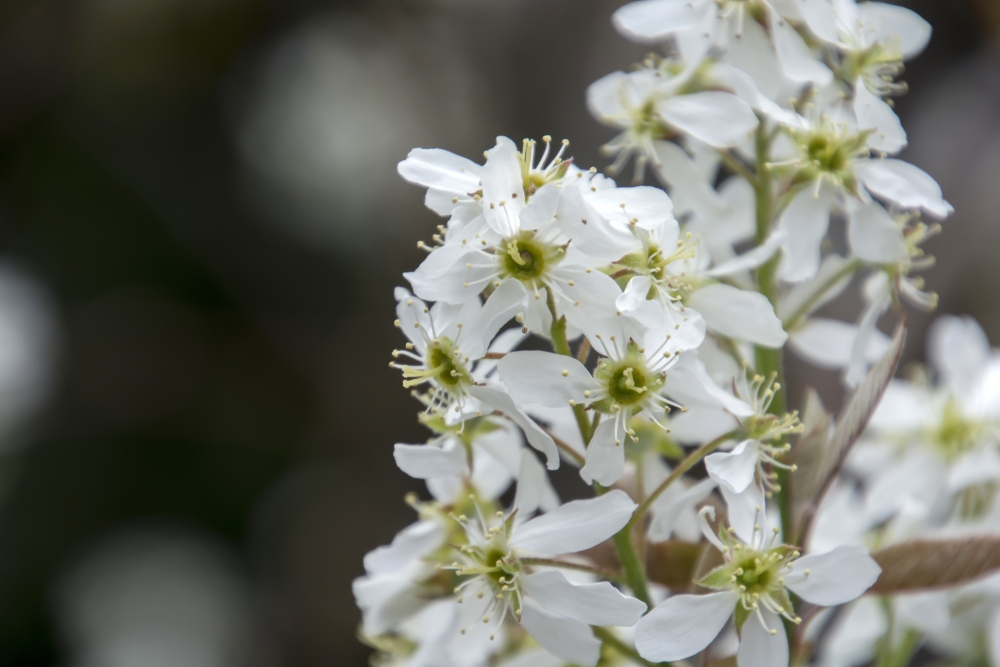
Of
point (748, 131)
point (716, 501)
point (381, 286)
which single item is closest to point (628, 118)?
point (748, 131)

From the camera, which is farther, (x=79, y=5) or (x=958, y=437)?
(x=79, y=5)

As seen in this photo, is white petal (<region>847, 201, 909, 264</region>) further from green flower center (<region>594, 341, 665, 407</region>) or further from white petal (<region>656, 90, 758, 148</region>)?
green flower center (<region>594, 341, 665, 407</region>)

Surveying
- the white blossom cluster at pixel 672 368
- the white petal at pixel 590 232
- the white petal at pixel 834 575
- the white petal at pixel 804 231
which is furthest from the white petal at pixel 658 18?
the white petal at pixel 834 575

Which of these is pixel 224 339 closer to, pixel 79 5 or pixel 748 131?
pixel 79 5

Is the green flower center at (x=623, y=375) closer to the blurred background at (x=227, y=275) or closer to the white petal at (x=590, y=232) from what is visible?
the white petal at (x=590, y=232)

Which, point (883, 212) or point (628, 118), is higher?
point (628, 118)

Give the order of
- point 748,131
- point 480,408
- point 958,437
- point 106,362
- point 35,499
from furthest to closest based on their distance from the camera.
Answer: point 106,362 → point 35,499 → point 958,437 → point 748,131 → point 480,408

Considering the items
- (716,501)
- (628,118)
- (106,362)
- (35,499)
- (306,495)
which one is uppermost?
(628,118)
